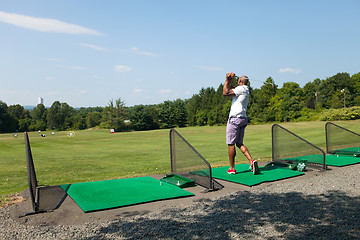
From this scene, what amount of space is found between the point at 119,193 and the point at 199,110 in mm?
92804

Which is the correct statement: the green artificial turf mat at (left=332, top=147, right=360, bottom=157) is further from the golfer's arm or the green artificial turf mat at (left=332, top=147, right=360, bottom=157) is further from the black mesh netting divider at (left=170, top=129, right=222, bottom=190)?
the black mesh netting divider at (left=170, top=129, right=222, bottom=190)

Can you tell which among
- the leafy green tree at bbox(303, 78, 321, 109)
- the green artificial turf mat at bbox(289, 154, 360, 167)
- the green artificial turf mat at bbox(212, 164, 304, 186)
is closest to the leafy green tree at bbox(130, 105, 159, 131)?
the leafy green tree at bbox(303, 78, 321, 109)

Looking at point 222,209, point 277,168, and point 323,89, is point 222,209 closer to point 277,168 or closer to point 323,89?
point 277,168

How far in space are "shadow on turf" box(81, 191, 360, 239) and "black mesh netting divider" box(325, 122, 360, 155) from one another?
621 centimetres

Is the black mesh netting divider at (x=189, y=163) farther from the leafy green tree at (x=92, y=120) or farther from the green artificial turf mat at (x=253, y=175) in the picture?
the leafy green tree at (x=92, y=120)

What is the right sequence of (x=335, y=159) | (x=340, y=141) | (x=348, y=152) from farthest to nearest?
(x=340, y=141) < (x=348, y=152) < (x=335, y=159)

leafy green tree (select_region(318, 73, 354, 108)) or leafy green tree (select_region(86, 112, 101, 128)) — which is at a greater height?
leafy green tree (select_region(318, 73, 354, 108))

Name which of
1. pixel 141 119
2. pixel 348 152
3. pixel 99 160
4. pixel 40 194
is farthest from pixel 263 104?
pixel 40 194

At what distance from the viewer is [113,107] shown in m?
97.1

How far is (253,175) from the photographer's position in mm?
7621

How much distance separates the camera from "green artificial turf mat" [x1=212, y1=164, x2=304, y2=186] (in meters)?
6.99

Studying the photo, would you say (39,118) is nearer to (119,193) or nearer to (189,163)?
(189,163)

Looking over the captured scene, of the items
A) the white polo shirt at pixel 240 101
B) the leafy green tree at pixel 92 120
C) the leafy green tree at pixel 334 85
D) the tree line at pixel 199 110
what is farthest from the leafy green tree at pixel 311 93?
the white polo shirt at pixel 240 101

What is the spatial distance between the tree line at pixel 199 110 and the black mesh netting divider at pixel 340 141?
57.7 m
